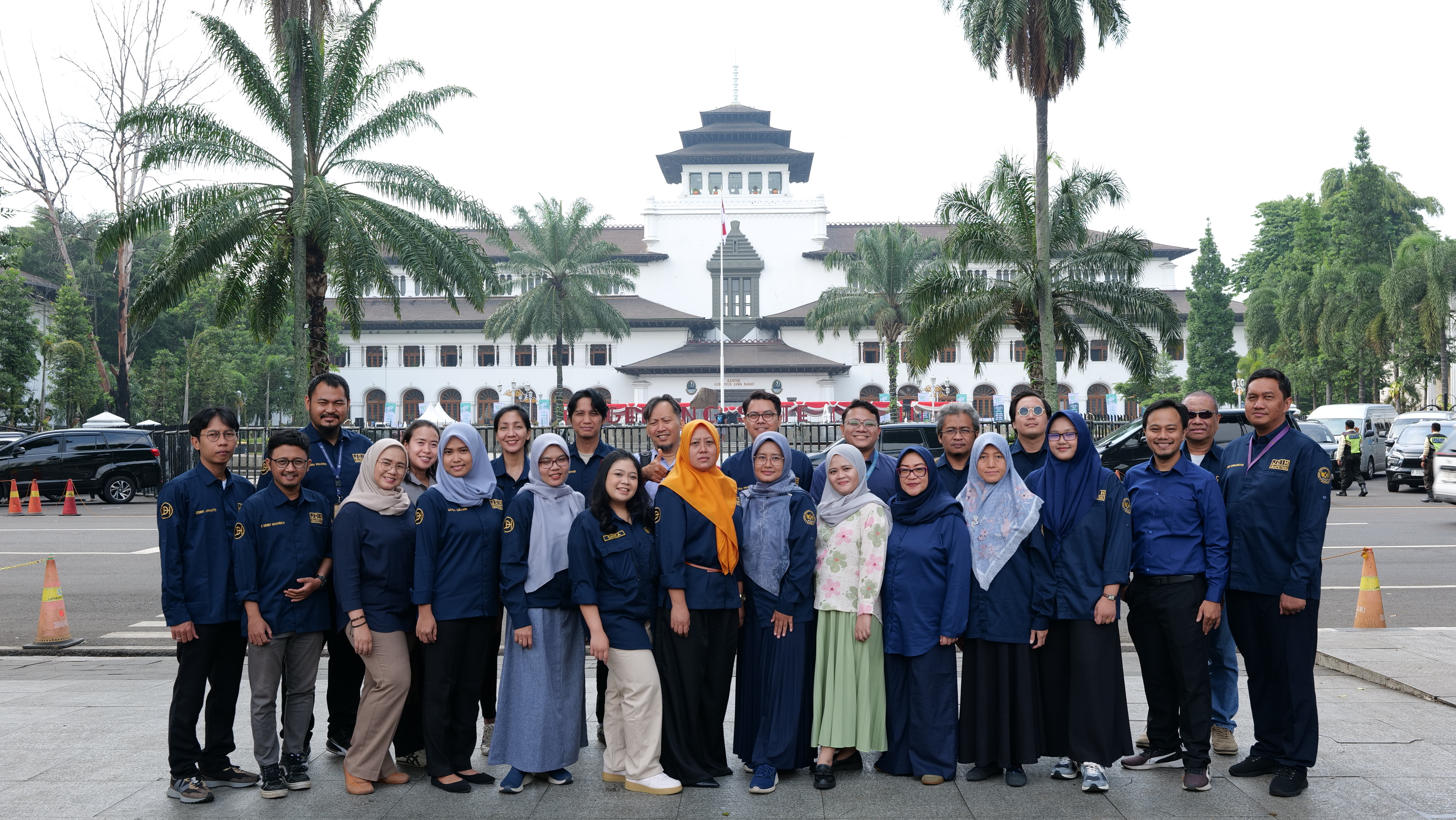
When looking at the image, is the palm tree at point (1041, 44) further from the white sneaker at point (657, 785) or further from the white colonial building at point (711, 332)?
the white colonial building at point (711, 332)

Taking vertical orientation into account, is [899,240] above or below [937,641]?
above

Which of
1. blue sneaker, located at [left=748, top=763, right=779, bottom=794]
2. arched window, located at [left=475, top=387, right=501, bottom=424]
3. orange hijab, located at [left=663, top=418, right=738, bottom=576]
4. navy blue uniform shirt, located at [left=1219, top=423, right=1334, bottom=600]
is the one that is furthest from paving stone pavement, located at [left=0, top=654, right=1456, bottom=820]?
arched window, located at [left=475, top=387, right=501, bottom=424]

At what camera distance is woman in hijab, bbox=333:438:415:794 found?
506cm

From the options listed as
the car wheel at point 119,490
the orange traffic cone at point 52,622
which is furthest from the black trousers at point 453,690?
the car wheel at point 119,490

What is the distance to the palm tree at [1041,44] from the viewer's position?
20703mm

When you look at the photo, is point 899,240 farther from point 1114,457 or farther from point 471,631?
point 471,631

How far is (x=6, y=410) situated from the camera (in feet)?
122

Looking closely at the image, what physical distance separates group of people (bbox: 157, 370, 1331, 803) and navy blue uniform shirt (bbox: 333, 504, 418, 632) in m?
0.01

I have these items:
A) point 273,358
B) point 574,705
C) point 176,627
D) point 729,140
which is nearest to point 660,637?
point 574,705

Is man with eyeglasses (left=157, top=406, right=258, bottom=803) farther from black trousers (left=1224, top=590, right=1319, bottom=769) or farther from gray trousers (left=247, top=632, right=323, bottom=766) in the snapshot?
black trousers (left=1224, top=590, right=1319, bottom=769)

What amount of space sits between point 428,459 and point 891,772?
2.94 meters

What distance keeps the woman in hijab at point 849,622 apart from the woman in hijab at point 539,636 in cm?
127

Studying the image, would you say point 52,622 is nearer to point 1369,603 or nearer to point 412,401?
point 1369,603

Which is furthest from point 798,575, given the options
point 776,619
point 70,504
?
point 70,504
